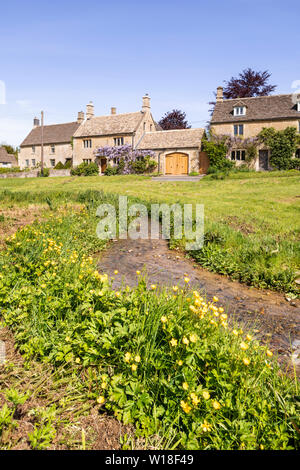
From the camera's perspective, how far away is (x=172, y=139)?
36.2 m

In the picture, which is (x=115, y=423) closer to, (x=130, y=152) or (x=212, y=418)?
(x=212, y=418)

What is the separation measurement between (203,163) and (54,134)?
27.2 metres

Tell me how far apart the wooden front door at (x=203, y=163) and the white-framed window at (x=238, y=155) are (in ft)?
9.31

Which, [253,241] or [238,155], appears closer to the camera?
[253,241]

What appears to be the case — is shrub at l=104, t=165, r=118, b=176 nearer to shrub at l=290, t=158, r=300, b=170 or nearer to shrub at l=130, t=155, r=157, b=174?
shrub at l=130, t=155, r=157, b=174

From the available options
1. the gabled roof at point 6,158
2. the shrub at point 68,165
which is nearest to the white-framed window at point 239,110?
the shrub at point 68,165

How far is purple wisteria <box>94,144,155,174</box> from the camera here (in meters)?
36.5

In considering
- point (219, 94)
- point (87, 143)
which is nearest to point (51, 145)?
point (87, 143)

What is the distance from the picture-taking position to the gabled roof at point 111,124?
38.5 metres

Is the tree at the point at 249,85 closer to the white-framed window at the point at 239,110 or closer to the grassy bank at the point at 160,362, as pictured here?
the white-framed window at the point at 239,110

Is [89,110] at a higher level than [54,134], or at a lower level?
higher

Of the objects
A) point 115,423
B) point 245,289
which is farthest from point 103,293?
point 245,289

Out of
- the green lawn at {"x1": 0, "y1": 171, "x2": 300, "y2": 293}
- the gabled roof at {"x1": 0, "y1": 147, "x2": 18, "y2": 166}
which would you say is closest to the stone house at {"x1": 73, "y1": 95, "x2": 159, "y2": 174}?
the green lawn at {"x1": 0, "y1": 171, "x2": 300, "y2": 293}

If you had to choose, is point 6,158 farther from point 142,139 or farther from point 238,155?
point 238,155
